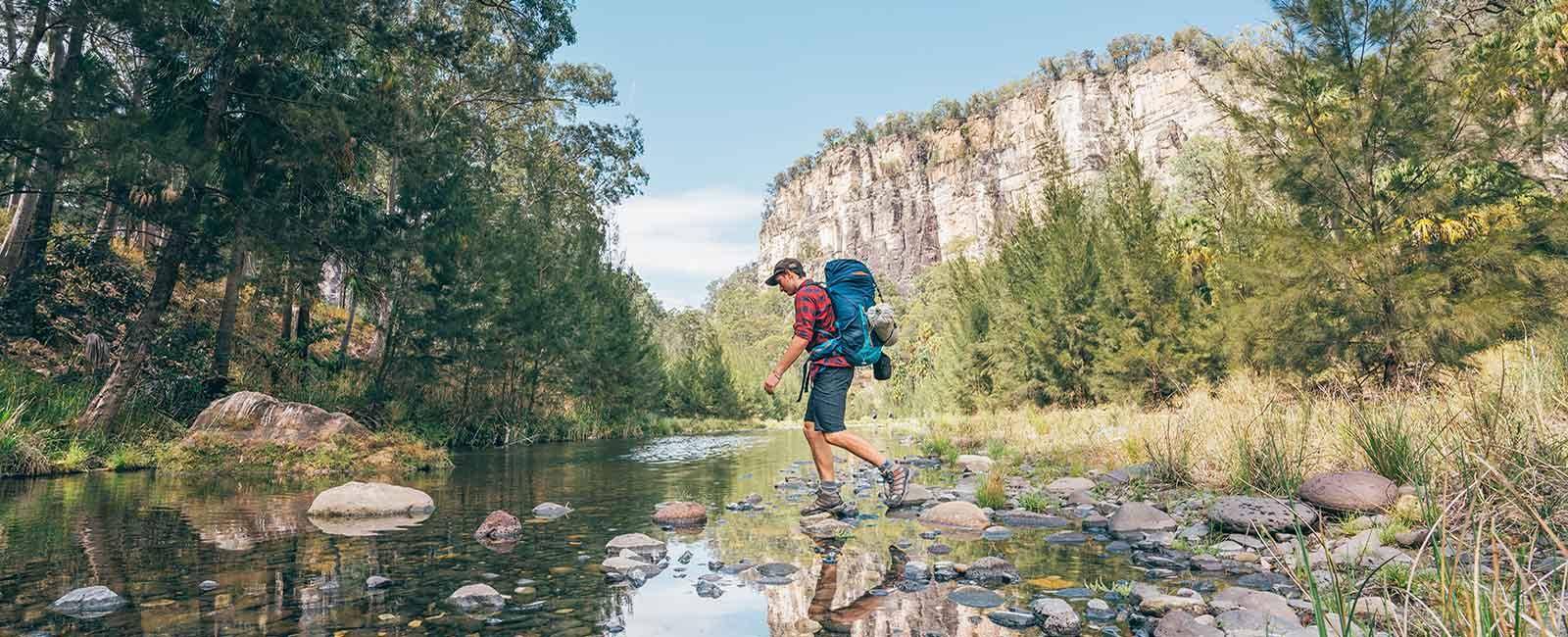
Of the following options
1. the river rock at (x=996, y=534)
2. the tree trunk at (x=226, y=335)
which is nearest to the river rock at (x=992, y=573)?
the river rock at (x=996, y=534)

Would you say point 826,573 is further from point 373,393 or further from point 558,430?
point 558,430

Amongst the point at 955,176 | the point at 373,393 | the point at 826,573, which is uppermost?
the point at 955,176

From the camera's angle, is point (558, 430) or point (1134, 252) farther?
point (558, 430)

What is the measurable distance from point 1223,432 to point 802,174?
18397cm

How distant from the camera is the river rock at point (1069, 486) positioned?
8.57m

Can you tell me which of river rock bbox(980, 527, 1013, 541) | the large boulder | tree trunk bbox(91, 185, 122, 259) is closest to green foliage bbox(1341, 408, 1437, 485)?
river rock bbox(980, 527, 1013, 541)

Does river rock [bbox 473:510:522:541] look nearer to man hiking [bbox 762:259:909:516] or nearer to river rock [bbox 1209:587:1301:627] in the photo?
man hiking [bbox 762:259:909:516]

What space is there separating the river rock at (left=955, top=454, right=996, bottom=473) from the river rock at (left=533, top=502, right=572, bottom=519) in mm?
6424

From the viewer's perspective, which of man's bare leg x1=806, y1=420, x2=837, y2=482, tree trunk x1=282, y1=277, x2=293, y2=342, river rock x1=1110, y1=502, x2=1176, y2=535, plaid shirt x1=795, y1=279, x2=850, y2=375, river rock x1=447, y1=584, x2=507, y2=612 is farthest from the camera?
tree trunk x1=282, y1=277, x2=293, y2=342

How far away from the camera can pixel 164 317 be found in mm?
17000

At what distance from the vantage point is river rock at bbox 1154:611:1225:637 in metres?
3.38

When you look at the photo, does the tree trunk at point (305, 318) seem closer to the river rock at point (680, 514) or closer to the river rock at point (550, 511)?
the river rock at point (550, 511)

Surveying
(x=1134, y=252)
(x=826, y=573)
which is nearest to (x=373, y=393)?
(x=826, y=573)

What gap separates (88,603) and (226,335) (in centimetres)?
1423
